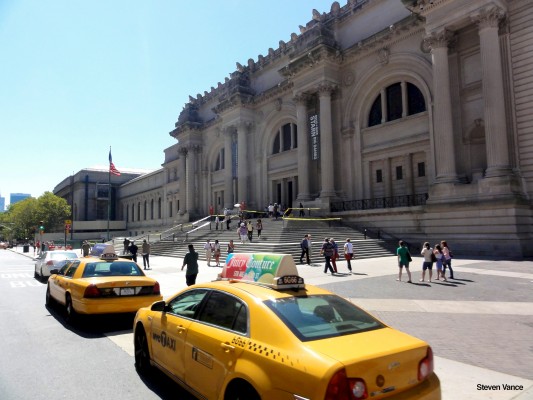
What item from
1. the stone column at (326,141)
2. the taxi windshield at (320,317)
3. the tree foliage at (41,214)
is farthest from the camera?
the tree foliage at (41,214)

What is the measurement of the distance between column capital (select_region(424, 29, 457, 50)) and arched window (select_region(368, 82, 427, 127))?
4336 millimetres

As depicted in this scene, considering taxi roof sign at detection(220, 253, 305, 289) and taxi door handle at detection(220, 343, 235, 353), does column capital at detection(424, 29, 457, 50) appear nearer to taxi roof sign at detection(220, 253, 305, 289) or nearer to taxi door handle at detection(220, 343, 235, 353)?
taxi roof sign at detection(220, 253, 305, 289)

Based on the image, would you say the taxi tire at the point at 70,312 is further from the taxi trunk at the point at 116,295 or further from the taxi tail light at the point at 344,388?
the taxi tail light at the point at 344,388

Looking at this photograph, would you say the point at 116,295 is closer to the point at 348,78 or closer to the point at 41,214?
the point at 348,78

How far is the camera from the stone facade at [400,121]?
2220cm

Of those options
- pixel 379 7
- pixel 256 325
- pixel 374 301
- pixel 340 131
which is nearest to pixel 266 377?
pixel 256 325

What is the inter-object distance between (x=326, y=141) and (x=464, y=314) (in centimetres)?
2520

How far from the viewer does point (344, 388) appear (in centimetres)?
299

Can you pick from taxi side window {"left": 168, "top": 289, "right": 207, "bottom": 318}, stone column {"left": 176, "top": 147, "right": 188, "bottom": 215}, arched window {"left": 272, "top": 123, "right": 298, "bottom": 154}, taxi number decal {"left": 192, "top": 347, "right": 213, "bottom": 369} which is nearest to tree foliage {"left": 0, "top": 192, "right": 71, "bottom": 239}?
stone column {"left": 176, "top": 147, "right": 188, "bottom": 215}

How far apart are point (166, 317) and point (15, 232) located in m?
99.5

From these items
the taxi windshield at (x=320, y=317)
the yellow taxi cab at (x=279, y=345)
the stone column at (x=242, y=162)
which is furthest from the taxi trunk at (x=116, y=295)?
the stone column at (x=242, y=162)

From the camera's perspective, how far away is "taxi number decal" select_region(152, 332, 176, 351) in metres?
4.84

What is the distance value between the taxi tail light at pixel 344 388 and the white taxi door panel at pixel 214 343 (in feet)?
3.38

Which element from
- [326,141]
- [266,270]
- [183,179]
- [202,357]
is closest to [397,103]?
[326,141]
